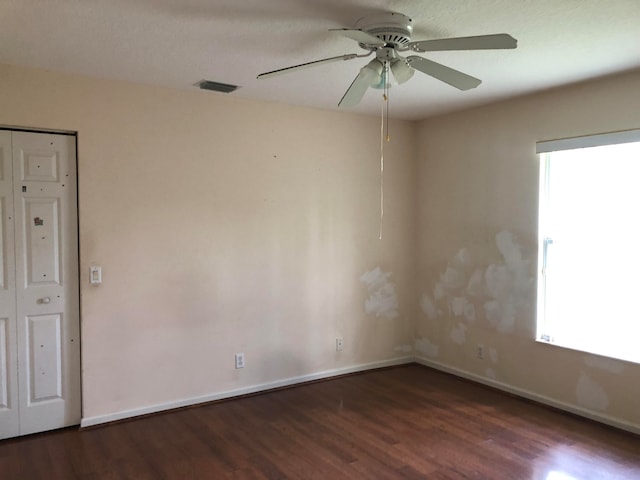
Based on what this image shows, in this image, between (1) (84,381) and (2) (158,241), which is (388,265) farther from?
(1) (84,381)

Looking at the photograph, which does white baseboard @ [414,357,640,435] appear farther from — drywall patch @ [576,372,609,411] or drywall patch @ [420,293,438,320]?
drywall patch @ [420,293,438,320]

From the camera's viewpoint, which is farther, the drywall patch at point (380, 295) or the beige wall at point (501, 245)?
the drywall patch at point (380, 295)

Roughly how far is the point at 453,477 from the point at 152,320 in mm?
2351

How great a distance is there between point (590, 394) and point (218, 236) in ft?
10.1

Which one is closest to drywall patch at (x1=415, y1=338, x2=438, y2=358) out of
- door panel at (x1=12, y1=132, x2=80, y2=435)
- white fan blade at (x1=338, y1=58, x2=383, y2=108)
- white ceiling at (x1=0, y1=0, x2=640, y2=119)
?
white ceiling at (x1=0, y1=0, x2=640, y2=119)

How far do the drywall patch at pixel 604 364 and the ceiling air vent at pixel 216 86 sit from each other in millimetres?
3331

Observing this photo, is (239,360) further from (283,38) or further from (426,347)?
(283,38)

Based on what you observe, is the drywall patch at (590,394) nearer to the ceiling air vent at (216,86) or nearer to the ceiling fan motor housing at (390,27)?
the ceiling fan motor housing at (390,27)

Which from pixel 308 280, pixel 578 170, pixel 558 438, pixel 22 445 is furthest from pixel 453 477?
pixel 22 445

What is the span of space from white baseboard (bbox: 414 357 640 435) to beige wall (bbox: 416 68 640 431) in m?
0.01

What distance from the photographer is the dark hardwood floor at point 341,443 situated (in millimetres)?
2855

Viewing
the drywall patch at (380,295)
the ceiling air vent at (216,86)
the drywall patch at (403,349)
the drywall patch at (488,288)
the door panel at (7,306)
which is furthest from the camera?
the drywall patch at (403,349)

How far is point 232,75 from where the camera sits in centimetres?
342

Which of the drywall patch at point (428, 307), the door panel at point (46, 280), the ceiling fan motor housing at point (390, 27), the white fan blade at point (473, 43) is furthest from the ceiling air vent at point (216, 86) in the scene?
the drywall patch at point (428, 307)
